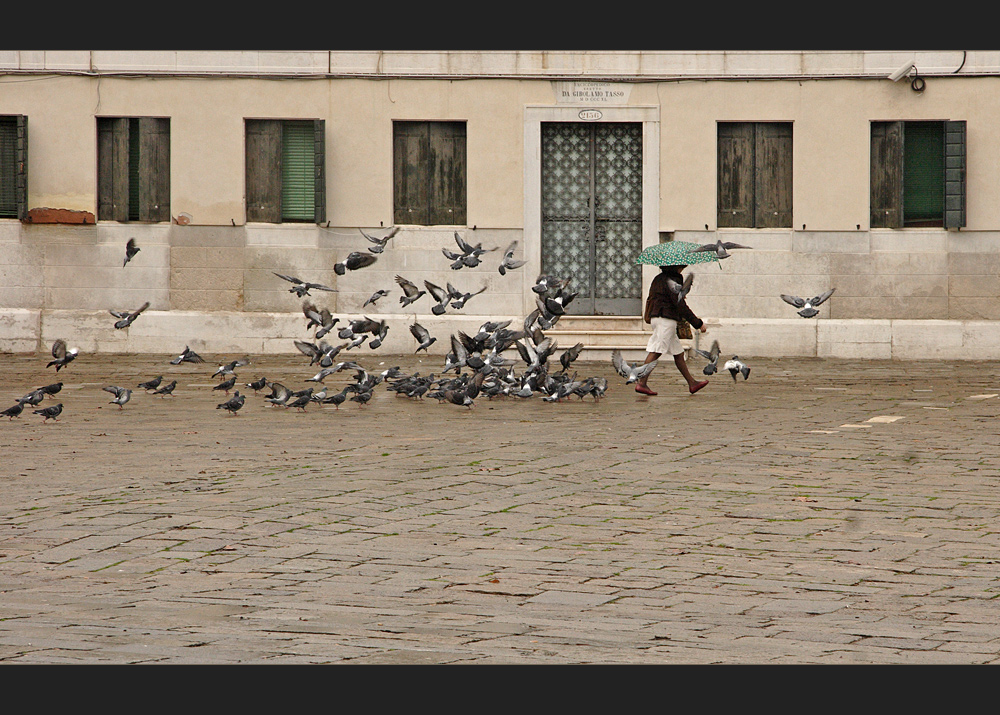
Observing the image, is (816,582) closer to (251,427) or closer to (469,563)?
(469,563)

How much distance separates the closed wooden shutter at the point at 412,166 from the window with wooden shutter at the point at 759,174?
15.0ft

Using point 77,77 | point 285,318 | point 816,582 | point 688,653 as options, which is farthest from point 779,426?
point 77,77

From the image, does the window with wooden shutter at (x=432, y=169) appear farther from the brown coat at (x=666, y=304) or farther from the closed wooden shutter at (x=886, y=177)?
the closed wooden shutter at (x=886, y=177)

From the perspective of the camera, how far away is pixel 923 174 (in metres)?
22.0

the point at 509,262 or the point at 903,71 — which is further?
the point at 903,71

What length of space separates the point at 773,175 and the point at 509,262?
5.44m

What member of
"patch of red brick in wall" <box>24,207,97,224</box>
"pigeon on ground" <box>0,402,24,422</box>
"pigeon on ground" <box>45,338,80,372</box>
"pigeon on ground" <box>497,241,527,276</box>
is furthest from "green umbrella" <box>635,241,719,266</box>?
"patch of red brick in wall" <box>24,207,97,224</box>

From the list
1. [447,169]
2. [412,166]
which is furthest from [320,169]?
[447,169]

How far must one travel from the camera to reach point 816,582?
7.86m

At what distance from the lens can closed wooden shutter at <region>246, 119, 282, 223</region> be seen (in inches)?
887

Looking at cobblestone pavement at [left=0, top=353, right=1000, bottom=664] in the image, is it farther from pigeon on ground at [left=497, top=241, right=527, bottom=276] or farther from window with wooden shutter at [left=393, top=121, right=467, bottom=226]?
window with wooden shutter at [left=393, top=121, right=467, bottom=226]

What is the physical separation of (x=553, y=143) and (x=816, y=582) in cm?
1528

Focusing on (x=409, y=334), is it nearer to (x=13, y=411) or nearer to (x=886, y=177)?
(x=886, y=177)

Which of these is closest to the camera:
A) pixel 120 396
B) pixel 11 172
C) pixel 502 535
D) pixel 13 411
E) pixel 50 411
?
pixel 502 535
